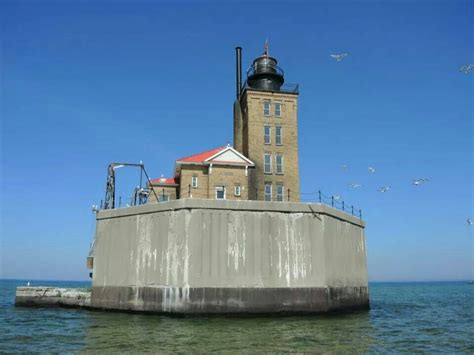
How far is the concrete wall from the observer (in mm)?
20328

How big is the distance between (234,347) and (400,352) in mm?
5199

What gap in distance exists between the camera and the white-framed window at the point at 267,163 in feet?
104

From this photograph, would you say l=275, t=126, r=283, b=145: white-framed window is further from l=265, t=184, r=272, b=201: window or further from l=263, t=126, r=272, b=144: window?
l=265, t=184, r=272, b=201: window

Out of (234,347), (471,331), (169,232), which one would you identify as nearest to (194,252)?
(169,232)

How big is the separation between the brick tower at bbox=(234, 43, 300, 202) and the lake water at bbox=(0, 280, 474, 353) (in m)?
11.7

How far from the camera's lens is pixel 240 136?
34.4m

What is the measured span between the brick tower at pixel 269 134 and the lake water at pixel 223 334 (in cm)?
1171

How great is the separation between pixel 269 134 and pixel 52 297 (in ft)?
58.2

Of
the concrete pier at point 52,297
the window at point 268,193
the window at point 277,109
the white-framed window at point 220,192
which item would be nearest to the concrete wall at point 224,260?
the concrete pier at point 52,297

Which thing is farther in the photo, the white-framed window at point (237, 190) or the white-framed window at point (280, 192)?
the white-framed window at point (280, 192)

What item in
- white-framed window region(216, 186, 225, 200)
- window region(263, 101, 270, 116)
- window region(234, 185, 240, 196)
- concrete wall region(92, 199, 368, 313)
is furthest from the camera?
window region(263, 101, 270, 116)

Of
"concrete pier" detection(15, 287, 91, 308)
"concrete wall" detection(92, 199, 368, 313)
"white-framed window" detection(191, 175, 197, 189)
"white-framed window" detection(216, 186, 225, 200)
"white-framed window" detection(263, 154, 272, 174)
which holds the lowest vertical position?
"concrete pier" detection(15, 287, 91, 308)

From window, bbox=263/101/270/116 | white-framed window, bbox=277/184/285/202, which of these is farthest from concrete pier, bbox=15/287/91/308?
window, bbox=263/101/270/116

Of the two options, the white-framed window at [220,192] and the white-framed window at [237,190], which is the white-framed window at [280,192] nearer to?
the white-framed window at [237,190]
